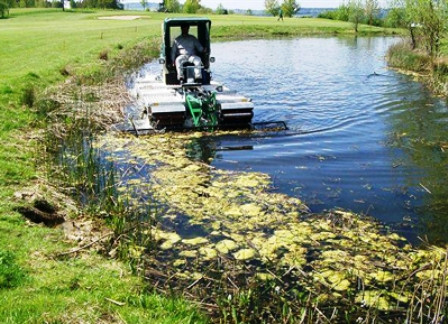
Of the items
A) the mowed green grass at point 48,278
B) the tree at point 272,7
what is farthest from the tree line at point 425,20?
the tree at point 272,7

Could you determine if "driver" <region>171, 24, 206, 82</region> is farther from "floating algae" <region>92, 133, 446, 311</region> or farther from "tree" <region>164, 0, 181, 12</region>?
"tree" <region>164, 0, 181, 12</region>

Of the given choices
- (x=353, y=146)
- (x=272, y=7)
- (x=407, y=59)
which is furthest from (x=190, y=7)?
(x=353, y=146)

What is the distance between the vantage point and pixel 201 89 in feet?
45.4

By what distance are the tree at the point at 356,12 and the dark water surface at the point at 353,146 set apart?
3843 centimetres

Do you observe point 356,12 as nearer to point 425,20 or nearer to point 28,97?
point 425,20

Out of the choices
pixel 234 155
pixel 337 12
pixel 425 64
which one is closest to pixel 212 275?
pixel 234 155

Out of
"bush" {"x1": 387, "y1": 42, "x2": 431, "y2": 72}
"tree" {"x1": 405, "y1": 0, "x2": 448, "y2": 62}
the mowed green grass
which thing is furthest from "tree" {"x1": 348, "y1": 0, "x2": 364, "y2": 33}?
the mowed green grass

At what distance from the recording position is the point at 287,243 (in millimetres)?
6930

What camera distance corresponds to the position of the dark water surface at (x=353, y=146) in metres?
8.59

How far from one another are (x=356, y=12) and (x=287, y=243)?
189 ft

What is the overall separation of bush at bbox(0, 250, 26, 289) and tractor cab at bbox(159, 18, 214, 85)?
881cm

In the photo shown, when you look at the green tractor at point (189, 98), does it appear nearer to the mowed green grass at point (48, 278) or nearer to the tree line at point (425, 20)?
the mowed green grass at point (48, 278)

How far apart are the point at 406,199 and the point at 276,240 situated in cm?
307

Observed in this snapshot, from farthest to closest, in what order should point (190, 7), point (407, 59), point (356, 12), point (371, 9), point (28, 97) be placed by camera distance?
point (190, 7) < point (371, 9) < point (356, 12) < point (407, 59) < point (28, 97)
